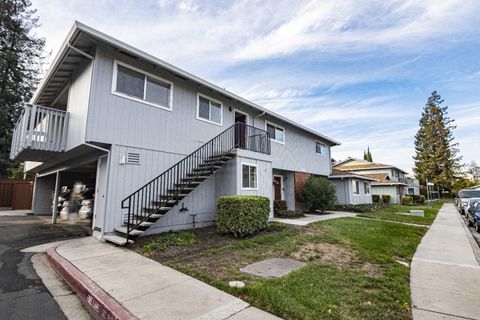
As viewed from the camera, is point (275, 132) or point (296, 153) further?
point (296, 153)

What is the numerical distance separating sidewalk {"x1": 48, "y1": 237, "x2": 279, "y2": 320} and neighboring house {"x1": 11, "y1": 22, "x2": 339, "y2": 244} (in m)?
1.28

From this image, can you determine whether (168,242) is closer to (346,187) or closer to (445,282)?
(445,282)

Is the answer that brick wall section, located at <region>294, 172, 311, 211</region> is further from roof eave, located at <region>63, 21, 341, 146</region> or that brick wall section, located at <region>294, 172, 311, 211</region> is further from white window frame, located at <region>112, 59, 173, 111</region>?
white window frame, located at <region>112, 59, 173, 111</region>

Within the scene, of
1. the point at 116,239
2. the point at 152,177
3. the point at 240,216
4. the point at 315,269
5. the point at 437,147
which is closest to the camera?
the point at 315,269

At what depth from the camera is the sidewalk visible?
9.30 feet

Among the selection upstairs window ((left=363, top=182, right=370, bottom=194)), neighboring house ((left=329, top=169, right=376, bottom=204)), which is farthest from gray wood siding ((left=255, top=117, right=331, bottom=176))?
upstairs window ((left=363, top=182, right=370, bottom=194))

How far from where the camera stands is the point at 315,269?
14.6ft

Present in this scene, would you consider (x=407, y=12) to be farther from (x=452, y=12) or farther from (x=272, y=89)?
(x=272, y=89)

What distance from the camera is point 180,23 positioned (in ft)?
30.8

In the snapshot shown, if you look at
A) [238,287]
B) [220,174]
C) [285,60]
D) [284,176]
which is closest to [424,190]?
[284,176]

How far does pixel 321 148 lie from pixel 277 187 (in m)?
6.66

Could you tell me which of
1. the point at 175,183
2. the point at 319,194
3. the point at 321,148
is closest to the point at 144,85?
the point at 175,183

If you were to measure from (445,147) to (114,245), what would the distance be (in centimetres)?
5106

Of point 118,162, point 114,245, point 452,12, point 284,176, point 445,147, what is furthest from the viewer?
point 445,147
